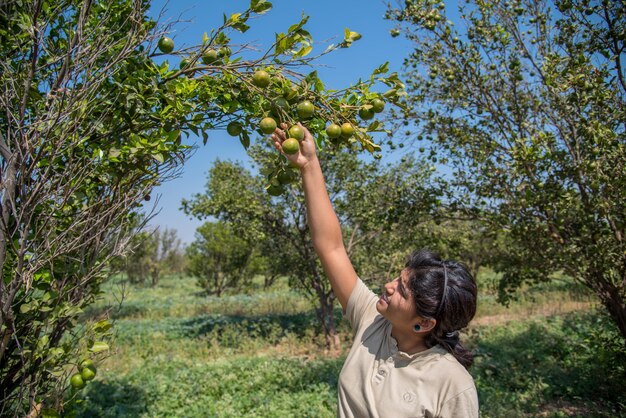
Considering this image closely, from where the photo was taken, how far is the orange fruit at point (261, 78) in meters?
1.71

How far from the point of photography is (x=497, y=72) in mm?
5363

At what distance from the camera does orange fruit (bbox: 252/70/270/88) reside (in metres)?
1.71

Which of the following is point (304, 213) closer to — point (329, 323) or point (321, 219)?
point (329, 323)

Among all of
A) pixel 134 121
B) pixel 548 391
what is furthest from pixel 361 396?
pixel 548 391

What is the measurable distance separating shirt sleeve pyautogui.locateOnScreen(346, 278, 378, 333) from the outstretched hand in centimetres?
65

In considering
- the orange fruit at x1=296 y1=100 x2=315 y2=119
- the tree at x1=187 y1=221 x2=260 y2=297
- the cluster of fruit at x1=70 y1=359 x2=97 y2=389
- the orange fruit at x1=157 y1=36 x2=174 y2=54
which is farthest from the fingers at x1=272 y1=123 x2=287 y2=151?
the tree at x1=187 y1=221 x2=260 y2=297

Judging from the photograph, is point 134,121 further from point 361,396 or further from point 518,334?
point 518,334

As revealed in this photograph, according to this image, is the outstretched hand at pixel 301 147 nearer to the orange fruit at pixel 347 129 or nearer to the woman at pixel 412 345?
the woman at pixel 412 345

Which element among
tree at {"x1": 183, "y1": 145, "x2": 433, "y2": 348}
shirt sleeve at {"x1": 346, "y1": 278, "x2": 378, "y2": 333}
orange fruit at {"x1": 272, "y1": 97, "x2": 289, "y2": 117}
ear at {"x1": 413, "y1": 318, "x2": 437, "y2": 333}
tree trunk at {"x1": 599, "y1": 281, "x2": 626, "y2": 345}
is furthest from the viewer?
tree at {"x1": 183, "y1": 145, "x2": 433, "y2": 348}

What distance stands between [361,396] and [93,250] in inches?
55.7

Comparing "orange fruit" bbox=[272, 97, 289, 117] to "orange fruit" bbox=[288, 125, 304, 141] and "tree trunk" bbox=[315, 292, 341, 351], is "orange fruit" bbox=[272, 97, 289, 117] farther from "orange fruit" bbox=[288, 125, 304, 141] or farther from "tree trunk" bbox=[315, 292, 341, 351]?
"tree trunk" bbox=[315, 292, 341, 351]

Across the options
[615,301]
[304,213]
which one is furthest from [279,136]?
[304,213]

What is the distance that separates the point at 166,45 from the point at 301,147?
0.77 m

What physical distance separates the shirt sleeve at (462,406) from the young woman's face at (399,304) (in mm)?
322
